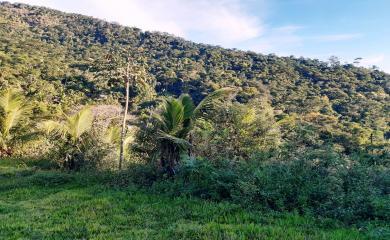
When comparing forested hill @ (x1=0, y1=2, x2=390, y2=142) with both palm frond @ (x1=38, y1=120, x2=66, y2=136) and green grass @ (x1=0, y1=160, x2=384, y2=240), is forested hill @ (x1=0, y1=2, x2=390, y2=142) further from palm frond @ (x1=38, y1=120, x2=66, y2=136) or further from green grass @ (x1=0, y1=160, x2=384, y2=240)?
green grass @ (x1=0, y1=160, x2=384, y2=240)

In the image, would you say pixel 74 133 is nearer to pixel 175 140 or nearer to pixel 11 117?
pixel 175 140

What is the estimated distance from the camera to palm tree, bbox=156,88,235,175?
404 inches

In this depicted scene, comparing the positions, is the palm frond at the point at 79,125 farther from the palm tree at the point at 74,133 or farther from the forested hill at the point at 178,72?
the forested hill at the point at 178,72

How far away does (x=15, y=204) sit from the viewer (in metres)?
8.38

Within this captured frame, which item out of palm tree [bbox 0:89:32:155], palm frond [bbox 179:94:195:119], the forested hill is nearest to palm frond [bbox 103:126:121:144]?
palm frond [bbox 179:94:195:119]

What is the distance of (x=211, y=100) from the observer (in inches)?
424

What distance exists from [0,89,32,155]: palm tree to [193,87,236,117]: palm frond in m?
10.4

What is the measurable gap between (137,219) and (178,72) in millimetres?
45854

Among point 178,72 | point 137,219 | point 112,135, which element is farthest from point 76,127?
point 178,72

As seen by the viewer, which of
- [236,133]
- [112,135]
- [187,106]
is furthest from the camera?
[112,135]

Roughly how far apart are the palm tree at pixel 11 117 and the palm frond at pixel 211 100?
34.2ft

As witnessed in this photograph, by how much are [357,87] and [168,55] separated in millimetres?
28140

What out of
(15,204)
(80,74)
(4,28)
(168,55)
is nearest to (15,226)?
(15,204)

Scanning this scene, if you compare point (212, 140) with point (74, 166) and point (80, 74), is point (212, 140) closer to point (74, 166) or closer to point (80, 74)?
point (74, 166)
